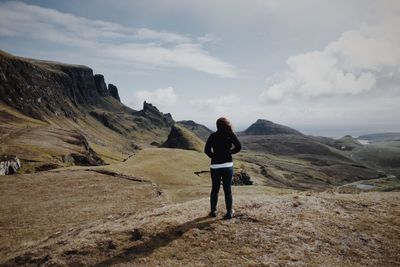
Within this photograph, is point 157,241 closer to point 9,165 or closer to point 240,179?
point 9,165

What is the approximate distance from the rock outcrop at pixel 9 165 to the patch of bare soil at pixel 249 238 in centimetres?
3706

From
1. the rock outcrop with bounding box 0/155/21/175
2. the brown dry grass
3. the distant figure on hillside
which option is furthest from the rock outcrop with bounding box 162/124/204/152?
the distant figure on hillside

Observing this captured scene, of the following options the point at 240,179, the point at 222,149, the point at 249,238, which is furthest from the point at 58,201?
the point at 240,179

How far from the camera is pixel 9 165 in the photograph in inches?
2110

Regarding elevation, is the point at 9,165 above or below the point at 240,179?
above

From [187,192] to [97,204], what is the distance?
40.3 feet

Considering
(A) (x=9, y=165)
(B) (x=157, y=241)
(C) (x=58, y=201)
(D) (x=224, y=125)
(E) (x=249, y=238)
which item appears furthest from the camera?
(A) (x=9, y=165)

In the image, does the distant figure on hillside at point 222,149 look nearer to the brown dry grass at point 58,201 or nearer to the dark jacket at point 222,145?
the dark jacket at point 222,145

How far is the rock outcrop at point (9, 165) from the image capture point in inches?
2022

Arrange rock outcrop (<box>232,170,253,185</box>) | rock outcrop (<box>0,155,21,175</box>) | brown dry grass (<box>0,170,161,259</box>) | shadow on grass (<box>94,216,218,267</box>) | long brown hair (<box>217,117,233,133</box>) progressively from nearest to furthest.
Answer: shadow on grass (<box>94,216,218,267</box>) → long brown hair (<box>217,117,233,133</box>) → brown dry grass (<box>0,170,161,259</box>) → rock outcrop (<box>0,155,21,175</box>) → rock outcrop (<box>232,170,253,185</box>)

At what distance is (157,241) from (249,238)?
14.0 ft

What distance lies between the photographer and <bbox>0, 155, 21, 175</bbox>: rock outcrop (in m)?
51.3

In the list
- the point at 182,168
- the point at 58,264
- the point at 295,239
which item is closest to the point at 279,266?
the point at 295,239

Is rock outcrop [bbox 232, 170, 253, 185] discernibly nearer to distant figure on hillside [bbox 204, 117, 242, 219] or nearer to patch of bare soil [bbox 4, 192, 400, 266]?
patch of bare soil [bbox 4, 192, 400, 266]
